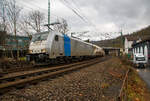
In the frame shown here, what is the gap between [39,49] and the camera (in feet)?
30.4

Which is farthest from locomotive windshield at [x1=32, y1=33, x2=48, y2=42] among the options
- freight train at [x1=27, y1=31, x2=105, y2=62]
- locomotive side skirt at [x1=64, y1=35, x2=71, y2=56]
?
locomotive side skirt at [x1=64, y1=35, x2=71, y2=56]

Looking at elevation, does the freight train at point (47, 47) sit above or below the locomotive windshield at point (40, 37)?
below

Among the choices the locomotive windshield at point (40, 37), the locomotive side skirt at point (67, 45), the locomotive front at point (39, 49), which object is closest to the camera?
the locomotive front at point (39, 49)

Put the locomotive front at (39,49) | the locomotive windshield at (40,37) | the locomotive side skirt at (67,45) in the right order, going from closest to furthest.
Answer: the locomotive front at (39,49) < the locomotive windshield at (40,37) < the locomotive side skirt at (67,45)

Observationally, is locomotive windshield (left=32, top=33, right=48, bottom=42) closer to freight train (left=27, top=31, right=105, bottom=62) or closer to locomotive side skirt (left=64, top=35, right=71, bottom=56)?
freight train (left=27, top=31, right=105, bottom=62)

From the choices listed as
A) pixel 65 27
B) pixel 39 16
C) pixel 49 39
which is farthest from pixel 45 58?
pixel 65 27

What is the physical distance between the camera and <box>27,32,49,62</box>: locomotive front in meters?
8.93

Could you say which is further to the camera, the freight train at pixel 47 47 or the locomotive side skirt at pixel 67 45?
the locomotive side skirt at pixel 67 45

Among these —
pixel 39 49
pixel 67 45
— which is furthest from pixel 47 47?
pixel 67 45

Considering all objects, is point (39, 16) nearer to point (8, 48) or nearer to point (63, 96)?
point (8, 48)

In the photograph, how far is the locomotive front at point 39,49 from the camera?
351 inches

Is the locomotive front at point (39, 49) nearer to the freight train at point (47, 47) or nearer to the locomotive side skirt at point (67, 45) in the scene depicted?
the freight train at point (47, 47)

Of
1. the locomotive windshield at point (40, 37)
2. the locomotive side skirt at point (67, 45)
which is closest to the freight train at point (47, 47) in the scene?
the locomotive windshield at point (40, 37)

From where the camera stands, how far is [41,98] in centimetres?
313
